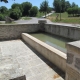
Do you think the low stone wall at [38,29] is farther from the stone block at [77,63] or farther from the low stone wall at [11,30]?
the stone block at [77,63]

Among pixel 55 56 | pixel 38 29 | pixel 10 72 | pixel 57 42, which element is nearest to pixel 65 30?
pixel 57 42

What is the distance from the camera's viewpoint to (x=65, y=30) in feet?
24.6

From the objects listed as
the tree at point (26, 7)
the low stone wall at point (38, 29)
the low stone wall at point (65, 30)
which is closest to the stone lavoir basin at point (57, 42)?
the low stone wall at point (65, 30)

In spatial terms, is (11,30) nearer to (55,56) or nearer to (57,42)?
(57,42)

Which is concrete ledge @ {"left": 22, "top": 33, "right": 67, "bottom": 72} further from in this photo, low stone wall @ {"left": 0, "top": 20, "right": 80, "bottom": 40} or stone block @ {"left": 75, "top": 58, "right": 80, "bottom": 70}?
low stone wall @ {"left": 0, "top": 20, "right": 80, "bottom": 40}

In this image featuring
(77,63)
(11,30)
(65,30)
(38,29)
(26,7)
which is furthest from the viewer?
(26,7)

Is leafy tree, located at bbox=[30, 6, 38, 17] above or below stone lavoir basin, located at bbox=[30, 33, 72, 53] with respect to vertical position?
above

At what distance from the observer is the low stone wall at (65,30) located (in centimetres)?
661

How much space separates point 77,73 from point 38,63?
2356mm

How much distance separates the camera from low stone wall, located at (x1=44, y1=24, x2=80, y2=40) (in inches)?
260

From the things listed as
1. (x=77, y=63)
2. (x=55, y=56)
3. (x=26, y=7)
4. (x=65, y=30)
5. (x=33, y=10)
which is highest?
(x=26, y=7)

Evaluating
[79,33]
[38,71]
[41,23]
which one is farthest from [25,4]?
[38,71]

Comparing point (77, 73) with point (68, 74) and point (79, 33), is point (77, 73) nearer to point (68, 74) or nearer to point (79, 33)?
point (68, 74)

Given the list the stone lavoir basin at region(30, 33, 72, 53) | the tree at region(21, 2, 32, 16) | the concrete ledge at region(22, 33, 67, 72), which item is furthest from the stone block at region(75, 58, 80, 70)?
the tree at region(21, 2, 32, 16)
